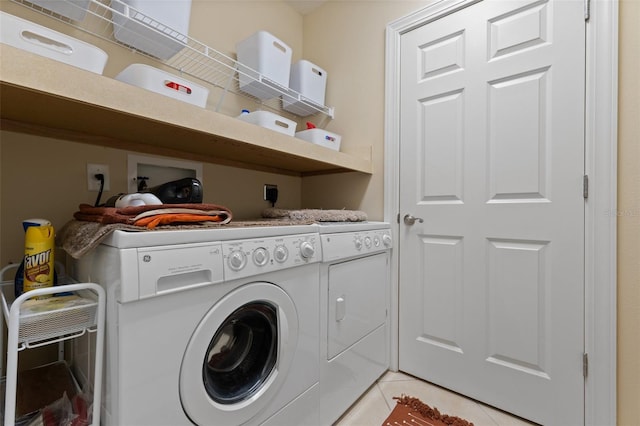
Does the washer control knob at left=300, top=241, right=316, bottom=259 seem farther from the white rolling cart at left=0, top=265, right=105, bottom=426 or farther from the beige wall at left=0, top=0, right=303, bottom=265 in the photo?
the beige wall at left=0, top=0, right=303, bottom=265

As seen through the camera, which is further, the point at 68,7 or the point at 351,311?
the point at 351,311

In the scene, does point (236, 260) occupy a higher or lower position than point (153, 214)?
lower

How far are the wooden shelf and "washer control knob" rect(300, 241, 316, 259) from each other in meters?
0.45

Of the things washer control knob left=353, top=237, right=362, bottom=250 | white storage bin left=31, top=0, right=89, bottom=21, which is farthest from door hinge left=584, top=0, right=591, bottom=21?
white storage bin left=31, top=0, right=89, bottom=21

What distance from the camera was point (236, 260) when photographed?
874 millimetres

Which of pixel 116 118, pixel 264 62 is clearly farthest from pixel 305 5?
pixel 116 118

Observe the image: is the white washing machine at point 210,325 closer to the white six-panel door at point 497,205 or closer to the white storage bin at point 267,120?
the white storage bin at point 267,120

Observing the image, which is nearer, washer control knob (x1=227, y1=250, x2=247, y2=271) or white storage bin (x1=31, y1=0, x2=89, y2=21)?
washer control knob (x1=227, y1=250, x2=247, y2=271)

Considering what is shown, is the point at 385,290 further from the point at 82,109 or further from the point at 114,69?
the point at 114,69

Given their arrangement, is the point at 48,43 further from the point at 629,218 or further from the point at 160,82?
the point at 629,218

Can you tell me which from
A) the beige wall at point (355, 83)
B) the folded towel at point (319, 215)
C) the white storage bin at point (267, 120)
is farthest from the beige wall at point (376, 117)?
the white storage bin at point (267, 120)

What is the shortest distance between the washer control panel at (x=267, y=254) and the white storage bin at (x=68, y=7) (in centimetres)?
107

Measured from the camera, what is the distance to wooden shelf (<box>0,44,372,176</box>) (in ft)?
2.18

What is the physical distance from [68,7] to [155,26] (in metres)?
0.29
